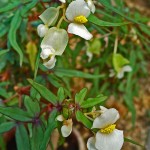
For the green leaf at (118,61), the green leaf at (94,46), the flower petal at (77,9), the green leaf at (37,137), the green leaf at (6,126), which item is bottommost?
the green leaf at (118,61)

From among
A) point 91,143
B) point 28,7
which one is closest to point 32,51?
point 28,7

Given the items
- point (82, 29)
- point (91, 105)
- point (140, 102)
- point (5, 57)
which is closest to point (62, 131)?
point (91, 105)

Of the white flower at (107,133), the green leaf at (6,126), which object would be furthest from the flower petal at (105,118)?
the green leaf at (6,126)

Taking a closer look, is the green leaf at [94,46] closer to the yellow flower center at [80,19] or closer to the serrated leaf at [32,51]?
the serrated leaf at [32,51]

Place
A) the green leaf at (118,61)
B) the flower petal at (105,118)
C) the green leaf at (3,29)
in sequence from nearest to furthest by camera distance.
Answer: the flower petal at (105,118) < the green leaf at (3,29) < the green leaf at (118,61)

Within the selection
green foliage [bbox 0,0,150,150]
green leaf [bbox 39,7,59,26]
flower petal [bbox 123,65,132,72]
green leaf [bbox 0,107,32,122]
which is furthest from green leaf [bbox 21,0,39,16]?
flower petal [bbox 123,65,132,72]

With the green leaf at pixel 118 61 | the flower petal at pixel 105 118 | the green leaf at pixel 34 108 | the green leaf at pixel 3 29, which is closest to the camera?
the flower petal at pixel 105 118

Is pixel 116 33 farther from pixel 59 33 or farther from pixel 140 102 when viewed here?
pixel 140 102
